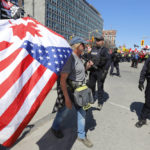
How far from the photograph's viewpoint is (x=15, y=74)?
3.73 feet

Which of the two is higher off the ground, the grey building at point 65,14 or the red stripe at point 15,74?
the grey building at point 65,14

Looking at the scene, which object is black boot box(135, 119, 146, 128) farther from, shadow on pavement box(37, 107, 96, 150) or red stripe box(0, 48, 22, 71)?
red stripe box(0, 48, 22, 71)

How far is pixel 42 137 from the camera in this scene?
2473mm

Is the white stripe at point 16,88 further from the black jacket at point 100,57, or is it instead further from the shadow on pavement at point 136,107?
the shadow on pavement at point 136,107

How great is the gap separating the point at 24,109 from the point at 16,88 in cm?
20

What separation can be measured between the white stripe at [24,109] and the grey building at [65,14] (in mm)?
51408

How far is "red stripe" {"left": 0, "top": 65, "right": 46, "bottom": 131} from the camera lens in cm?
108

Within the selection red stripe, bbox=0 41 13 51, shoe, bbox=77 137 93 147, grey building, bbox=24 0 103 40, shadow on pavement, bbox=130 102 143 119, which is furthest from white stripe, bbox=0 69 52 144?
grey building, bbox=24 0 103 40

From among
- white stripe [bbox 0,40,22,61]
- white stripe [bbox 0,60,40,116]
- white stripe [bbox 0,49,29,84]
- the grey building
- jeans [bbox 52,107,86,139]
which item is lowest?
jeans [bbox 52,107,86,139]

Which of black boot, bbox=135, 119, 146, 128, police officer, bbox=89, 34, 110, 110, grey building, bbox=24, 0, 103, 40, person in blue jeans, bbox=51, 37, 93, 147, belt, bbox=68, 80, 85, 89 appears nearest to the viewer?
person in blue jeans, bbox=51, 37, 93, 147

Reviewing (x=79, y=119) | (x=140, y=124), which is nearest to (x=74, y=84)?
(x=79, y=119)

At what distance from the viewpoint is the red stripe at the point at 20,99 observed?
1.08 m

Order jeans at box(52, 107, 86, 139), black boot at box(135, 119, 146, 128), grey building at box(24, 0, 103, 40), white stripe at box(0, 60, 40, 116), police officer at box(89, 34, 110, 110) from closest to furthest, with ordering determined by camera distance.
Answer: white stripe at box(0, 60, 40, 116), jeans at box(52, 107, 86, 139), black boot at box(135, 119, 146, 128), police officer at box(89, 34, 110, 110), grey building at box(24, 0, 103, 40)

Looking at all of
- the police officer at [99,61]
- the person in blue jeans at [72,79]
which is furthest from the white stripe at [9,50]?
the police officer at [99,61]
